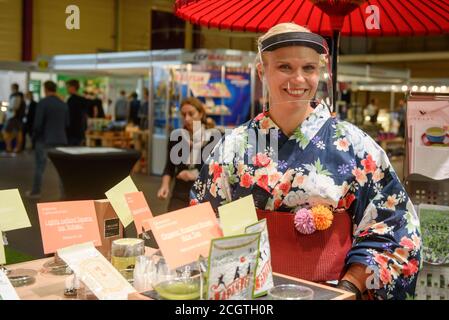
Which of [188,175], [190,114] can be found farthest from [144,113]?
[188,175]

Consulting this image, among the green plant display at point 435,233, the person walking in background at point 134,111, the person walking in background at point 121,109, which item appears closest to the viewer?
the green plant display at point 435,233

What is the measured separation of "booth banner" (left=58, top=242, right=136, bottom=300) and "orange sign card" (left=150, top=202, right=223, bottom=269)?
0.17 meters

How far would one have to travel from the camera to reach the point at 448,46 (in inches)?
658

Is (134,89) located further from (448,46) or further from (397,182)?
(397,182)

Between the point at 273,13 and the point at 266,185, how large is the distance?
0.83m

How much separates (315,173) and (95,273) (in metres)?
0.63

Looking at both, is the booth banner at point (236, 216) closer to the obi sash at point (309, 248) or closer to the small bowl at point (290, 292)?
the small bowl at point (290, 292)

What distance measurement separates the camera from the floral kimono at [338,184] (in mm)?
1408

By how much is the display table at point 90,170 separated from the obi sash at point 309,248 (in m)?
2.40

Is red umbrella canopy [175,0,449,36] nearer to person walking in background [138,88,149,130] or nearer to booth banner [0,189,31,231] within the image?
booth banner [0,189,31,231]

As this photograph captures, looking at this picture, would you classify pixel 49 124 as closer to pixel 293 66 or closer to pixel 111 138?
pixel 111 138

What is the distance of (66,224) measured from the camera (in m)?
1.35

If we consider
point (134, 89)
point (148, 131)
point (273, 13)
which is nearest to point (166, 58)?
point (148, 131)

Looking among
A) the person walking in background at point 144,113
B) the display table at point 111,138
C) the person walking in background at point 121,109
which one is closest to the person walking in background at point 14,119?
the display table at point 111,138
